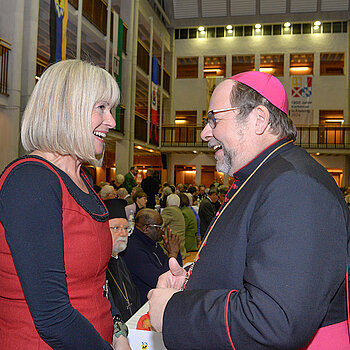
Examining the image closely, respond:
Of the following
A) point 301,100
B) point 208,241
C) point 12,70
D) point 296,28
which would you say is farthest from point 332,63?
point 208,241

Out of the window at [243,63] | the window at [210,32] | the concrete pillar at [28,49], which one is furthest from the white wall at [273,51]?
the concrete pillar at [28,49]

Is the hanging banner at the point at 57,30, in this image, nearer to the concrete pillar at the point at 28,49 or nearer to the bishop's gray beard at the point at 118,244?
the concrete pillar at the point at 28,49

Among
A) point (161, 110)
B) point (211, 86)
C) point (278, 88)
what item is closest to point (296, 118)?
point (211, 86)

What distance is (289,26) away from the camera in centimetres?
2156

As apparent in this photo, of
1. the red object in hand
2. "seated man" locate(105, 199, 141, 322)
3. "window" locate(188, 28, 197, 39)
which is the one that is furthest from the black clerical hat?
"window" locate(188, 28, 197, 39)

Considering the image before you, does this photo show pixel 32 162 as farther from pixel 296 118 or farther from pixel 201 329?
pixel 296 118

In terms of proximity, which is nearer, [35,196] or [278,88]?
[35,196]

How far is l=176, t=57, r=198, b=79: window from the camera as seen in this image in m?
23.5

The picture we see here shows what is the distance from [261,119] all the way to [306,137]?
20.6 m

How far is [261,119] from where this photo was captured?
1350 millimetres

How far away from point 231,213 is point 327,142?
70.4 ft

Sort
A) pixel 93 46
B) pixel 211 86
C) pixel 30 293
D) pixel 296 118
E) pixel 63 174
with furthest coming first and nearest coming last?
pixel 211 86 < pixel 296 118 < pixel 93 46 < pixel 63 174 < pixel 30 293

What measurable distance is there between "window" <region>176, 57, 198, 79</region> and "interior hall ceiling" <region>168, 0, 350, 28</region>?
218 centimetres

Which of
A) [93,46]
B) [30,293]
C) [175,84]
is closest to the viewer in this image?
[30,293]
